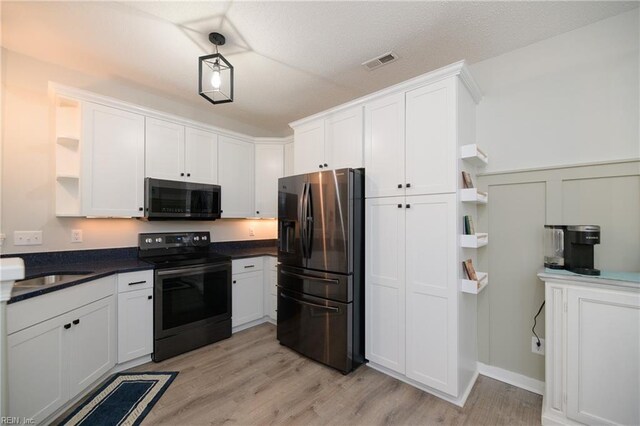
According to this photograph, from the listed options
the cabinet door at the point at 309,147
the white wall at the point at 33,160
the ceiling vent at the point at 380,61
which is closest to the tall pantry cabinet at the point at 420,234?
the ceiling vent at the point at 380,61

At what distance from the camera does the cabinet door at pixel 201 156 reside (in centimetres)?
302

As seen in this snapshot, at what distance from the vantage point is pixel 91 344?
2.04 meters

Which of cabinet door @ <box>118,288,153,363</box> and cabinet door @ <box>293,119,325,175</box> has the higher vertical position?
cabinet door @ <box>293,119,325,175</box>

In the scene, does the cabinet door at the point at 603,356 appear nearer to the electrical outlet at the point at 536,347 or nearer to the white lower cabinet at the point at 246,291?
the electrical outlet at the point at 536,347

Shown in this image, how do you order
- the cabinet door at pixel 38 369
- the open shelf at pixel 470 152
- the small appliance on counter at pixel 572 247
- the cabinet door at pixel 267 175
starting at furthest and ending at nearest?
the cabinet door at pixel 267 175
the open shelf at pixel 470 152
the small appliance on counter at pixel 572 247
the cabinet door at pixel 38 369

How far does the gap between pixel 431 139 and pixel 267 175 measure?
225 centimetres

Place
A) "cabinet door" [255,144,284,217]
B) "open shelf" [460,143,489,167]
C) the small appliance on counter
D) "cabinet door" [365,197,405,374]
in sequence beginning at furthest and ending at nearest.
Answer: "cabinet door" [255,144,284,217] → "cabinet door" [365,197,405,374] → "open shelf" [460,143,489,167] → the small appliance on counter

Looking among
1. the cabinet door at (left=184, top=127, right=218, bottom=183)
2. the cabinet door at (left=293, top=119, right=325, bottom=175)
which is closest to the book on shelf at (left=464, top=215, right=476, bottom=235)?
the cabinet door at (left=293, top=119, right=325, bottom=175)

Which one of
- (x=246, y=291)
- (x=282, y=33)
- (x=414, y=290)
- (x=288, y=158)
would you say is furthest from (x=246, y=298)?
(x=282, y=33)

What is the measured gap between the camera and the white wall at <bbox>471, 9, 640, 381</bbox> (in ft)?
6.06

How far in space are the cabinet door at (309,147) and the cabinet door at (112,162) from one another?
61.9 inches

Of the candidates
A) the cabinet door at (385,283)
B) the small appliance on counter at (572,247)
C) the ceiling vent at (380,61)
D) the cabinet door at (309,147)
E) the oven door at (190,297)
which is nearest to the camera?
the small appliance on counter at (572,247)

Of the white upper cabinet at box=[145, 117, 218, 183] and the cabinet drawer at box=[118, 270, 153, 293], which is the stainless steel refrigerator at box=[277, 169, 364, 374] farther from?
the cabinet drawer at box=[118, 270, 153, 293]

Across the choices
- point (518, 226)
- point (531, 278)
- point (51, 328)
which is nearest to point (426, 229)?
point (518, 226)
